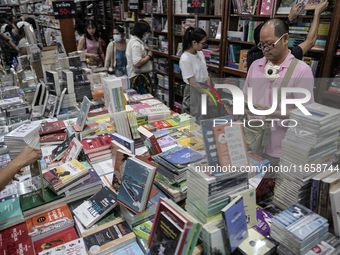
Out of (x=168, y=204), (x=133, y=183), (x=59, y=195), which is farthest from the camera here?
(x=59, y=195)

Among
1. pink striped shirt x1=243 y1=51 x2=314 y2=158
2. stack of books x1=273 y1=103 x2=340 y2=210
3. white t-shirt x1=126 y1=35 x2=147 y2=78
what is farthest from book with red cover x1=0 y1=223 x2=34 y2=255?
white t-shirt x1=126 y1=35 x2=147 y2=78

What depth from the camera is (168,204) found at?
113 cm

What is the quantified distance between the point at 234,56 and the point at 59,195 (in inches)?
126

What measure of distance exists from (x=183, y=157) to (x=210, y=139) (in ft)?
1.75

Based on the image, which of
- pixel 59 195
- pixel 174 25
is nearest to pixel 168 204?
pixel 59 195

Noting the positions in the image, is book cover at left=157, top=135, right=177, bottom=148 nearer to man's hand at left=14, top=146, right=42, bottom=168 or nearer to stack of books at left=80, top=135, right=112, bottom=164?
stack of books at left=80, top=135, right=112, bottom=164

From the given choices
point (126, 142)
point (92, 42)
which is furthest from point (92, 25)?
point (126, 142)

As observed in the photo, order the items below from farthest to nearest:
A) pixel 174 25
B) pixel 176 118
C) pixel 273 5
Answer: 1. pixel 174 25
2. pixel 273 5
3. pixel 176 118

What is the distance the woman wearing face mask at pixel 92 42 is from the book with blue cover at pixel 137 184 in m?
4.25

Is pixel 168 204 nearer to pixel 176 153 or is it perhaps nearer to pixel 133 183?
pixel 133 183

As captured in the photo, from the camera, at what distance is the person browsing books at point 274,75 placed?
176cm

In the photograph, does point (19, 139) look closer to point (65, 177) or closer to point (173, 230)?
point (65, 177)

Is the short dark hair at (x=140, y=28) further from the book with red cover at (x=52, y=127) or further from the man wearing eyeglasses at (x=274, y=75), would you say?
the man wearing eyeglasses at (x=274, y=75)

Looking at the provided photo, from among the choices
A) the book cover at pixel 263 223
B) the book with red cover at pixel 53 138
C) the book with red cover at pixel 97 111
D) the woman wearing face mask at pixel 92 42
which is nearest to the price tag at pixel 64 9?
the woman wearing face mask at pixel 92 42
